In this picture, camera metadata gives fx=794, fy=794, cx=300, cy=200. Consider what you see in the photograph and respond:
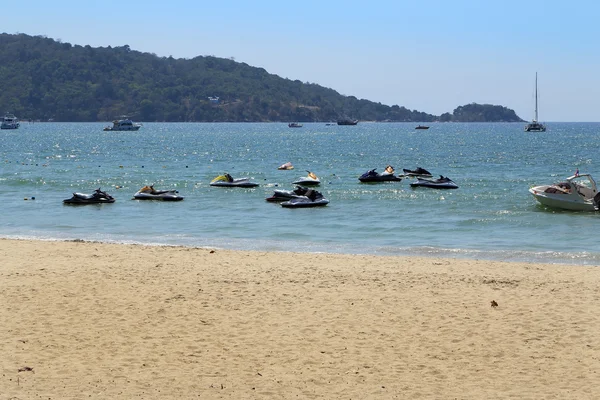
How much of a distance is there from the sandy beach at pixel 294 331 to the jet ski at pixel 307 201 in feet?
54.8

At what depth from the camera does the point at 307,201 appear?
120 feet

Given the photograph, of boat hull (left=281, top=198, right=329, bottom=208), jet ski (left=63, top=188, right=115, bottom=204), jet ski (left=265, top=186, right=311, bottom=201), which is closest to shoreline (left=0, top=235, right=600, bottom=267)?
boat hull (left=281, top=198, right=329, bottom=208)

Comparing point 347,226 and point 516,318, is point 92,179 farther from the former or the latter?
point 516,318

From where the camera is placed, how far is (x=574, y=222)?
103ft

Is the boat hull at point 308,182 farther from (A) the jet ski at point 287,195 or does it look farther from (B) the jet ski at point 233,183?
(A) the jet ski at point 287,195

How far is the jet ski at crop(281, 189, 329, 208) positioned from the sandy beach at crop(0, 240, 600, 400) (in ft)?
54.8

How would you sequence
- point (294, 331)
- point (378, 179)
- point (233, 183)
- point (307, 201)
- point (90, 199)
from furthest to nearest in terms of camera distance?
point (378, 179) → point (233, 183) → point (90, 199) → point (307, 201) → point (294, 331)

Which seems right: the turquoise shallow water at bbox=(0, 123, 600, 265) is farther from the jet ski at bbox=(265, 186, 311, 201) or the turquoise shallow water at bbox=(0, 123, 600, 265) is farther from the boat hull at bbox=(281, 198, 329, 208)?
the jet ski at bbox=(265, 186, 311, 201)

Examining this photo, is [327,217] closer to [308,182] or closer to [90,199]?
[90,199]

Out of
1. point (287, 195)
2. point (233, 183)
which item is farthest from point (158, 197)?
point (233, 183)

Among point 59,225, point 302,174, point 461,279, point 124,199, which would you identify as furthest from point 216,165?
point 461,279

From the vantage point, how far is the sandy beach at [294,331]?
35.0 ft

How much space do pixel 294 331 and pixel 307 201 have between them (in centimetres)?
2361

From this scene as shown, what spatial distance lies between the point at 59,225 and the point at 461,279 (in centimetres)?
1828
